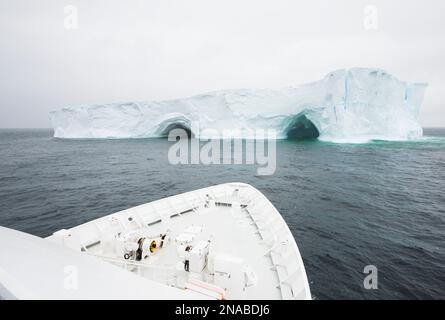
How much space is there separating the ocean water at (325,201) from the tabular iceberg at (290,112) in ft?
38.9

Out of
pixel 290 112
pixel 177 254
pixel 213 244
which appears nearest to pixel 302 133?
pixel 290 112

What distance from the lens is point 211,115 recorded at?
45.3 metres

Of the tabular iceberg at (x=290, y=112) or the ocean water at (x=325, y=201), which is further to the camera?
the tabular iceberg at (x=290, y=112)

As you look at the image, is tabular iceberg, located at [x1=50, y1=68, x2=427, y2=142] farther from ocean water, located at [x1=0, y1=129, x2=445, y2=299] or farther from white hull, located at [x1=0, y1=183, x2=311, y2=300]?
white hull, located at [x1=0, y1=183, x2=311, y2=300]

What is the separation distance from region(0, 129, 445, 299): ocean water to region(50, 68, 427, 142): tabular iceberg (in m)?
11.9

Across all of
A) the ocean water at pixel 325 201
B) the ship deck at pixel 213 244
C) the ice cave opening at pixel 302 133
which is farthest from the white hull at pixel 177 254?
the ice cave opening at pixel 302 133

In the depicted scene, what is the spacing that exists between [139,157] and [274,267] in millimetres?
27529

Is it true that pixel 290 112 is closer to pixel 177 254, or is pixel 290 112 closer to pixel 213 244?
pixel 213 244

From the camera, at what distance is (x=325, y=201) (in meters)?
13.6

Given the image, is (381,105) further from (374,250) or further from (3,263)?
(3,263)

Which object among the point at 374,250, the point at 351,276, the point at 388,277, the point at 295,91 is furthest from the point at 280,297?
the point at 295,91

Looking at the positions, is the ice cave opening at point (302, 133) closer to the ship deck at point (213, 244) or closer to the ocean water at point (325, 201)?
the ocean water at point (325, 201)

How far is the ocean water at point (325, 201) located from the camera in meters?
7.26

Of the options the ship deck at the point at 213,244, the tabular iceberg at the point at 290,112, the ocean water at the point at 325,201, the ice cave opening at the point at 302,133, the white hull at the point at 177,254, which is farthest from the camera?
the ice cave opening at the point at 302,133
